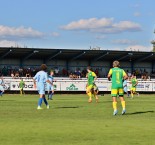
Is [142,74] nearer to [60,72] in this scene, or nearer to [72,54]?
[72,54]

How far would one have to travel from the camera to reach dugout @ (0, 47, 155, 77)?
2544 inches

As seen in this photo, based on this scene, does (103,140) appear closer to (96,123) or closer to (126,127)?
(126,127)

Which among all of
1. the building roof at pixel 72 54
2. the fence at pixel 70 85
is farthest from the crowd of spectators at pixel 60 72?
the fence at pixel 70 85

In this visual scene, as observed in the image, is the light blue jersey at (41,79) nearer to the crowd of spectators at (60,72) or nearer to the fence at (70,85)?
the fence at (70,85)

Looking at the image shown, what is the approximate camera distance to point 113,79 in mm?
20125

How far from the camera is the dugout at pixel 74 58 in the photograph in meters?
64.6

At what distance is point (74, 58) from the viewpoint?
68750 mm

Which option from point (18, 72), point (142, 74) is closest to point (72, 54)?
point (18, 72)

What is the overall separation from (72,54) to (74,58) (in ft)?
5.04

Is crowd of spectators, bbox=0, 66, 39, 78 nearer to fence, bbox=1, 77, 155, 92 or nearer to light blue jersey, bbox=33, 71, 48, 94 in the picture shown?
fence, bbox=1, 77, 155, 92

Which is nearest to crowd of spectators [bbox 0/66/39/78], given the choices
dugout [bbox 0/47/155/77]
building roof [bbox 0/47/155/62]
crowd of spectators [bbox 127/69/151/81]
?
dugout [bbox 0/47/155/77]

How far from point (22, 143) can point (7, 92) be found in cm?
4730

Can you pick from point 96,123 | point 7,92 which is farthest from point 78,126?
point 7,92

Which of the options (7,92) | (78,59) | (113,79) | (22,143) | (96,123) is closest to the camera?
(22,143)
